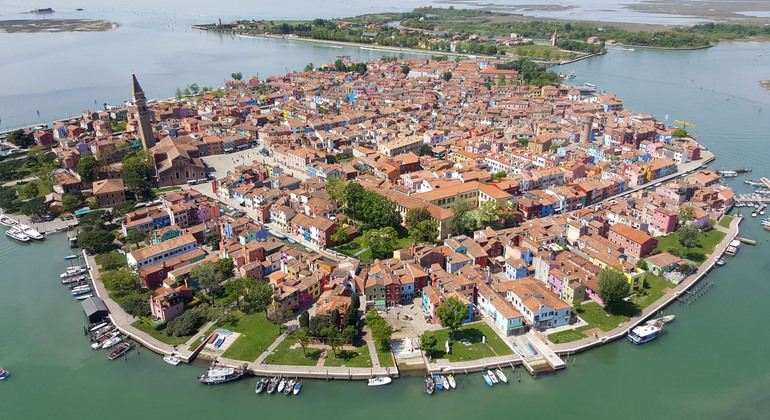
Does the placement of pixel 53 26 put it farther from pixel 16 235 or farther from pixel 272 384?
pixel 272 384

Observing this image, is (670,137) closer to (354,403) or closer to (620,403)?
(620,403)

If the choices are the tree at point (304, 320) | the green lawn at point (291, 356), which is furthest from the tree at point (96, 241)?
the tree at point (304, 320)

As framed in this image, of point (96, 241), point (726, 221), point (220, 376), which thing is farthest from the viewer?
point (726, 221)

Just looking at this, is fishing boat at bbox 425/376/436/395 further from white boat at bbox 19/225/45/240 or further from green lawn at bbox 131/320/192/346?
white boat at bbox 19/225/45/240

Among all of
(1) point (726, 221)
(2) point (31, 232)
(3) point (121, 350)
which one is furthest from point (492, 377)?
(2) point (31, 232)

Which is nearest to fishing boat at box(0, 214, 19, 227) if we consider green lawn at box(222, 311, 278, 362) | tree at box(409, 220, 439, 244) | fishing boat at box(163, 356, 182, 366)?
fishing boat at box(163, 356, 182, 366)

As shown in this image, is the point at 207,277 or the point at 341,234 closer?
the point at 207,277
